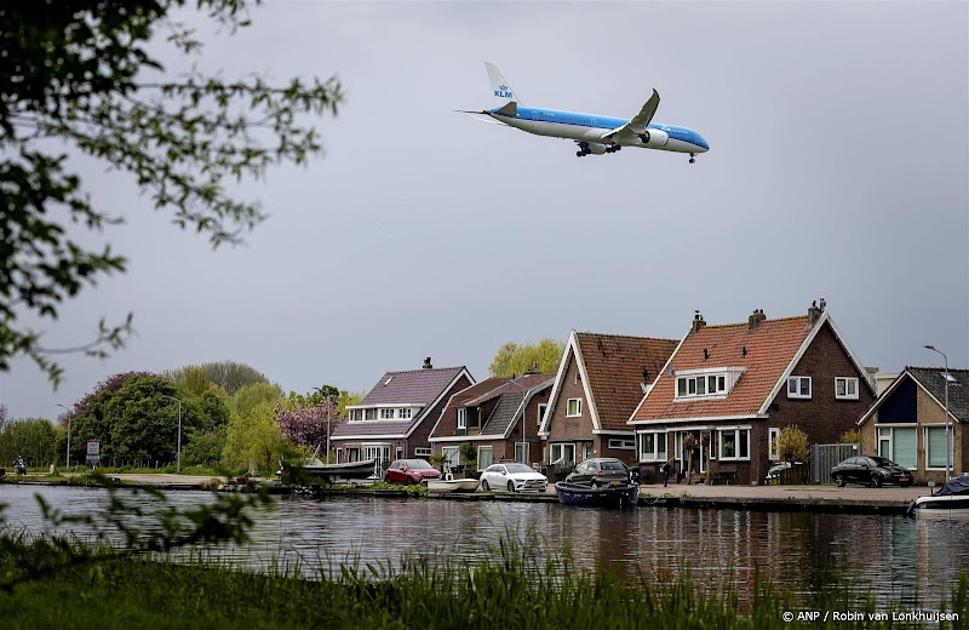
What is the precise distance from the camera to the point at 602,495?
192 ft

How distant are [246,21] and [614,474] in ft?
194

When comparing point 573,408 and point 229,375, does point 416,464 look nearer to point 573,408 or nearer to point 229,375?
point 573,408

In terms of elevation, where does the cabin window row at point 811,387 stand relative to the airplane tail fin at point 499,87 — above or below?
below

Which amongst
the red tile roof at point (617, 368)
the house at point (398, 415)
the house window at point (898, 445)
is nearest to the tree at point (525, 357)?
the house at point (398, 415)

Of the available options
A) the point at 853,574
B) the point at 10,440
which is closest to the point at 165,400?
the point at 10,440

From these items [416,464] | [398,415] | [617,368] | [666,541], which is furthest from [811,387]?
[666,541]

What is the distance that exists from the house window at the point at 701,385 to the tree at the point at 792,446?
5.78 m

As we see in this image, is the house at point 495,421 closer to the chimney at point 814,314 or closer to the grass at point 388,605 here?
the chimney at point 814,314

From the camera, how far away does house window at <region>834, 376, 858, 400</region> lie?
78.6 meters

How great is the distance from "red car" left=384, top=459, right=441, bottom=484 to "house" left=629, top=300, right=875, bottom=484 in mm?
12213

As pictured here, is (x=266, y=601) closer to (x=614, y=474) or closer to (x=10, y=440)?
(x=614, y=474)

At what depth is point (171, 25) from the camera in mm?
8094

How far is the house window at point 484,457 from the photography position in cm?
9800

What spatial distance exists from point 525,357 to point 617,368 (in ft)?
196
